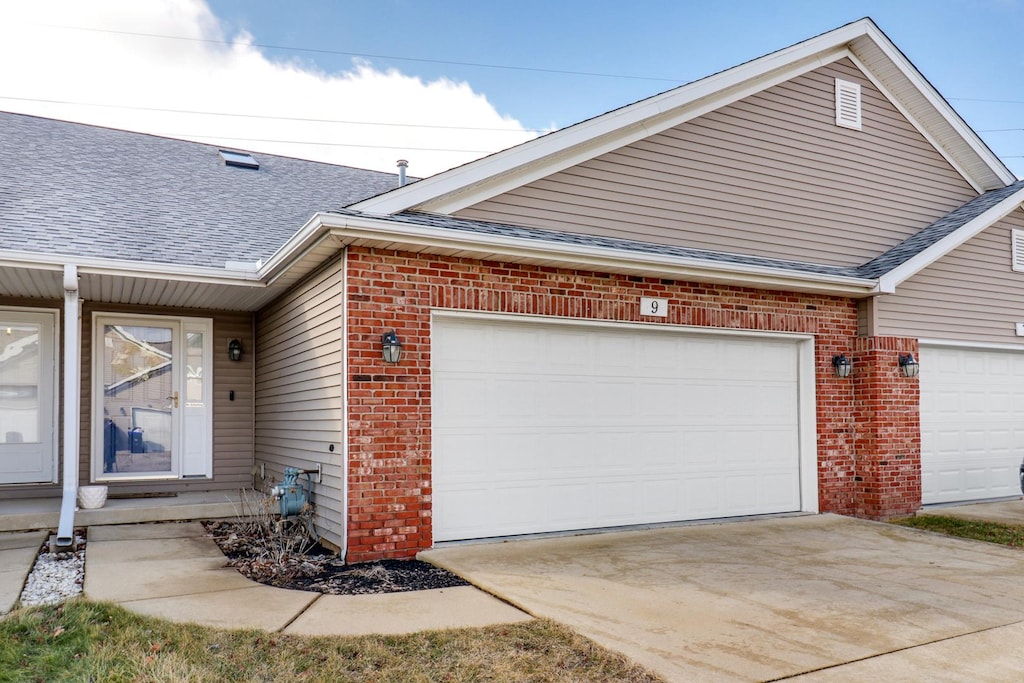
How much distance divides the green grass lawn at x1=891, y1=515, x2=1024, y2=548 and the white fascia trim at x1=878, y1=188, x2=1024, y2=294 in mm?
2676

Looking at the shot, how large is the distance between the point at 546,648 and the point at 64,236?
21.6 ft

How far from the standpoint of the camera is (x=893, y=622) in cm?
498

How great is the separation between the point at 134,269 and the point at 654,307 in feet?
17.2

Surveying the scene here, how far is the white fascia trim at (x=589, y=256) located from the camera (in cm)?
650

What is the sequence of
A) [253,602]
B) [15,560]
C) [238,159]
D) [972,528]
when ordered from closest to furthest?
[253,602]
[15,560]
[972,528]
[238,159]

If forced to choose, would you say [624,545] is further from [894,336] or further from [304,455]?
[894,336]

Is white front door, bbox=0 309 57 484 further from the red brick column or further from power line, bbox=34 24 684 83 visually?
the red brick column

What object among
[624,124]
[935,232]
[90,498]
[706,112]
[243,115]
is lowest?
[90,498]

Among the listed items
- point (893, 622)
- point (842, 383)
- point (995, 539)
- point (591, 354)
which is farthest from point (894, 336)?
point (893, 622)

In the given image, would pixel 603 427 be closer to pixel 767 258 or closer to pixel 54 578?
pixel 767 258

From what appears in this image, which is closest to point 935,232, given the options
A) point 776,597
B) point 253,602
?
point 776,597

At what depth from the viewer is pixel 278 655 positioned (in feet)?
14.1

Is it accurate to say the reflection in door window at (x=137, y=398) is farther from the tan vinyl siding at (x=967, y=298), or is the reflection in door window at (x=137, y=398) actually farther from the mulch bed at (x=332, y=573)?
the tan vinyl siding at (x=967, y=298)

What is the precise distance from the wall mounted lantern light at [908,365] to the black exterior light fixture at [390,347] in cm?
637
